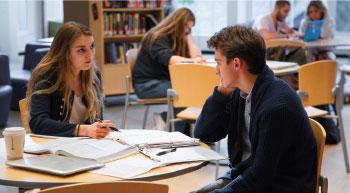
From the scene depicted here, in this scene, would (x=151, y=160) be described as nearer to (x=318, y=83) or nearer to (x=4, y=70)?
(x=318, y=83)

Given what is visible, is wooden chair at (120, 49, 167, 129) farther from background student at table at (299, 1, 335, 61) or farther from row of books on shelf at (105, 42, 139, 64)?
background student at table at (299, 1, 335, 61)

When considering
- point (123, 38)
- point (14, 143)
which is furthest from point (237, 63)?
point (123, 38)

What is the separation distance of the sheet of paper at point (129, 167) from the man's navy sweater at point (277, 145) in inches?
10.7

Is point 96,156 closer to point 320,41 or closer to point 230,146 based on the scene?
point 230,146

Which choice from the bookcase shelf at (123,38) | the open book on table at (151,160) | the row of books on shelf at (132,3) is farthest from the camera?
the bookcase shelf at (123,38)

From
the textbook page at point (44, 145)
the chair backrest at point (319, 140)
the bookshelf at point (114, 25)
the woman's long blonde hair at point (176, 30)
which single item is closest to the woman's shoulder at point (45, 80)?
the textbook page at point (44, 145)

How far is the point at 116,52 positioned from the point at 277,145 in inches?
208

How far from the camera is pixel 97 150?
2377 mm

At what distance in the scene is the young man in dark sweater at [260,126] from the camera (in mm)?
2146

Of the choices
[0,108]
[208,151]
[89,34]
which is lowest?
[0,108]

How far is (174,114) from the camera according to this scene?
16.1 feet

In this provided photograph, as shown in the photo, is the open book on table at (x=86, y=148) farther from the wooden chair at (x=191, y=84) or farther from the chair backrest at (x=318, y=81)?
the chair backrest at (x=318, y=81)

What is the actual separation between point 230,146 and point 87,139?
0.61 m

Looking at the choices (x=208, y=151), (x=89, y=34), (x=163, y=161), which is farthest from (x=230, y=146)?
(x=89, y=34)
